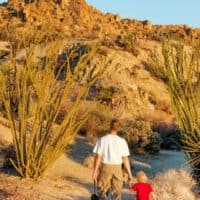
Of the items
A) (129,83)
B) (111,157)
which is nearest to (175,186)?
(111,157)

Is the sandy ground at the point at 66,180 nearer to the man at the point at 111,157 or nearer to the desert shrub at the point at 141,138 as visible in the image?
the desert shrub at the point at 141,138

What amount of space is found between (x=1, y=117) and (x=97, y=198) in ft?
34.4

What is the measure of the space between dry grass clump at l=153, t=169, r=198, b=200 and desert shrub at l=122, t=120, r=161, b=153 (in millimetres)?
6062

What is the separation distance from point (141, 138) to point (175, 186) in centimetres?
746

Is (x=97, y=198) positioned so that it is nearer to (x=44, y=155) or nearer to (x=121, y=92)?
(x=44, y=155)

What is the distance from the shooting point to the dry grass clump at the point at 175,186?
12.9 meters

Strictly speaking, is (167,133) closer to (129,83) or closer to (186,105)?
(129,83)

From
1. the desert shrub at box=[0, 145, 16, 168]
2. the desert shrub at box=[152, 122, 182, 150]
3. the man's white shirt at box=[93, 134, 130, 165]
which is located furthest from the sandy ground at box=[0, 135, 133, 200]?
the desert shrub at box=[152, 122, 182, 150]

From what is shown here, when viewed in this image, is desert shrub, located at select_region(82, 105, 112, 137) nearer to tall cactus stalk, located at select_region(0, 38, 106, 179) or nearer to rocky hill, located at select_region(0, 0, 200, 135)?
rocky hill, located at select_region(0, 0, 200, 135)

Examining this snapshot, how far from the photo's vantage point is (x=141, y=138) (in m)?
20.5

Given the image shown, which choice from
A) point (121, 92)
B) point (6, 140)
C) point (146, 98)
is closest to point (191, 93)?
point (6, 140)

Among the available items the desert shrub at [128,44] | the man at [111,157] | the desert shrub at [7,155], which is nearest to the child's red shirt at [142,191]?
the man at [111,157]

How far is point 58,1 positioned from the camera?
195 feet

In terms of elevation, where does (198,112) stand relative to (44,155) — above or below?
above
